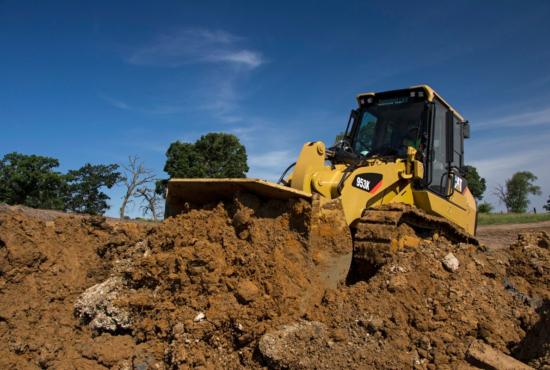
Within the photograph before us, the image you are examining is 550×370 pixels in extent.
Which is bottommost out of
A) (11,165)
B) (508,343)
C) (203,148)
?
(508,343)

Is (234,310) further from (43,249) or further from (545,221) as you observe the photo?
(545,221)

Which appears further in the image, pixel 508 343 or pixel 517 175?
pixel 517 175

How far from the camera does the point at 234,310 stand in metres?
4.51

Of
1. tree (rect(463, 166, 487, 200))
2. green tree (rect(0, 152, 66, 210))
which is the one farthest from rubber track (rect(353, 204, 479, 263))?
tree (rect(463, 166, 487, 200))

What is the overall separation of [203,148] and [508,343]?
25755mm

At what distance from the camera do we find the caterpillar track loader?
5.18 meters

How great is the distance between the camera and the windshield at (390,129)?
7047mm

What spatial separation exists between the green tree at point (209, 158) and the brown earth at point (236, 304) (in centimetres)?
2294

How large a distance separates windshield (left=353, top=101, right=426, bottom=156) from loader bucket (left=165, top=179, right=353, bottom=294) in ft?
7.36

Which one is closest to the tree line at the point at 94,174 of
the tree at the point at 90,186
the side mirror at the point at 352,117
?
the tree at the point at 90,186

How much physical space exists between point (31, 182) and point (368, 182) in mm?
22395

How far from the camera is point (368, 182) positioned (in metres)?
6.00

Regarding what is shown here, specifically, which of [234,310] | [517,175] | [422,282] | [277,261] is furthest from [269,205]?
[517,175]

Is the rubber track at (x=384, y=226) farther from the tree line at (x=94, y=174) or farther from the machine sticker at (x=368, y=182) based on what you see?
the tree line at (x=94, y=174)
